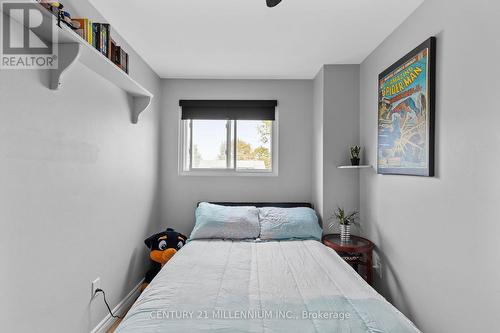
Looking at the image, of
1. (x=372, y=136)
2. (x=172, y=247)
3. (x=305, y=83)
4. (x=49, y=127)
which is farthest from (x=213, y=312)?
(x=305, y=83)

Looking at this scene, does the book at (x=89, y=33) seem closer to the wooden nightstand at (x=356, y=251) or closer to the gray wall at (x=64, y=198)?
Answer: the gray wall at (x=64, y=198)

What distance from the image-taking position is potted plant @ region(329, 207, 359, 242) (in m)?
2.70

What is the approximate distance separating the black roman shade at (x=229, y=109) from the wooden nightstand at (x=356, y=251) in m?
1.68

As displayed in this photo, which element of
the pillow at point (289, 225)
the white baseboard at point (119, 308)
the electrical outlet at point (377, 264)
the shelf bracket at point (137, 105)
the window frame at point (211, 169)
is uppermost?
the shelf bracket at point (137, 105)

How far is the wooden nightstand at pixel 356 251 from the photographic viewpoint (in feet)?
8.38

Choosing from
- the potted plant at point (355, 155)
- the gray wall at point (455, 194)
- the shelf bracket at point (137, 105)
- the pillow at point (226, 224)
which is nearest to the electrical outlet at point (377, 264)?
the gray wall at point (455, 194)

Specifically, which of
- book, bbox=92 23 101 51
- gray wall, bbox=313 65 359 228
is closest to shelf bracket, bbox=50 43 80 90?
book, bbox=92 23 101 51

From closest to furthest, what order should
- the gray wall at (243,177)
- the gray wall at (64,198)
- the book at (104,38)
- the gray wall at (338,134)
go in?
1. the gray wall at (64,198)
2. the book at (104,38)
3. the gray wall at (338,134)
4. the gray wall at (243,177)

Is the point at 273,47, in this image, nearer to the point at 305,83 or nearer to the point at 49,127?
A: the point at 305,83

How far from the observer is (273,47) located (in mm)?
2537

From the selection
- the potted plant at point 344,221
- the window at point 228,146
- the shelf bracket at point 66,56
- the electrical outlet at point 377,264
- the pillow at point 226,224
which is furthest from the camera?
the window at point 228,146

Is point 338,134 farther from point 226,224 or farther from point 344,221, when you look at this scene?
point 226,224

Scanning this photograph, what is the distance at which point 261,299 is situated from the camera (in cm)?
159

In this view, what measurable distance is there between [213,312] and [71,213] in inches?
42.6
